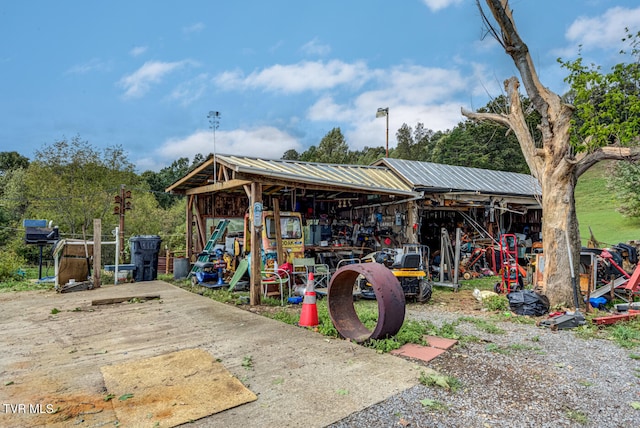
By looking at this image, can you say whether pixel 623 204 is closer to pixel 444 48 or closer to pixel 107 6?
pixel 444 48

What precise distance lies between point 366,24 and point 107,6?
8.19m

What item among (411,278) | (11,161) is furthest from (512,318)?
(11,161)

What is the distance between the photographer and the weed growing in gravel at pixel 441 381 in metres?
3.12

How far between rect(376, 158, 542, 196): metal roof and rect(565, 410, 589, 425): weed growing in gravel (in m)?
7.85

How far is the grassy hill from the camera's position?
17.5m

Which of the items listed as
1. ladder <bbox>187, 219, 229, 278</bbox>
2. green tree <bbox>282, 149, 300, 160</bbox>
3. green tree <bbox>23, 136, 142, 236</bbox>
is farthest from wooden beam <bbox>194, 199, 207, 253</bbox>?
green tree <bbox>282, 149, 300, 160</bbox>

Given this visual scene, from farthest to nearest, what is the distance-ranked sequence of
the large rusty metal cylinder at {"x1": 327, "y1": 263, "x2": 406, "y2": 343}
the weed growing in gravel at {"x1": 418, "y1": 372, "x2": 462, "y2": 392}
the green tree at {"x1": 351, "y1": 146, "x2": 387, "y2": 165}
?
the green tree at {"x1": 351, "y1": 146, "x2": 387, "y2": 165} → the large rusty metal cylinder at {"x1": 327, "y1": 263, "x2": 406, "y2": 343} → the weed growing in gravel at {"x1": 418, "y1": 372, "x2": 462, "y2": 392}

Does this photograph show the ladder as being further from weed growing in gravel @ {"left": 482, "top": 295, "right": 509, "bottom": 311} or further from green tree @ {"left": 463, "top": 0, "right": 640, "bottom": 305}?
Answer: green tree @ {"left": 463, "top": 0, "right": 640, "bottom": 305}

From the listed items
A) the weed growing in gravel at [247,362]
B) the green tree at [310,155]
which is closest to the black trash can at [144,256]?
the weed growing in gravel at [247,362]

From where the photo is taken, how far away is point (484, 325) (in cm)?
546

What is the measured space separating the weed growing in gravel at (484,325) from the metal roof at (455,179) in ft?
16.2

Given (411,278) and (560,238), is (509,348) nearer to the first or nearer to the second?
(411,278)

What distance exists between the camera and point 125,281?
407 inches
